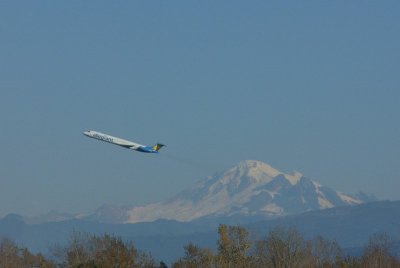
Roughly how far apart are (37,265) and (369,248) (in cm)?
4965

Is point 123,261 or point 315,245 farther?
point 315,245

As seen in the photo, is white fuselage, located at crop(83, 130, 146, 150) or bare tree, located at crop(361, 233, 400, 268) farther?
white fuselage, located at crop(83, 130, 146, 150)

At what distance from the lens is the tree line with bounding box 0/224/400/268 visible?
126 m

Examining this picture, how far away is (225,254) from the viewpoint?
5022 inches

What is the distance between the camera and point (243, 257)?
127250 mm

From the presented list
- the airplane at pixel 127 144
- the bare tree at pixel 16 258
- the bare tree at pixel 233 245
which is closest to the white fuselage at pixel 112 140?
the airplane at pixel 127 144

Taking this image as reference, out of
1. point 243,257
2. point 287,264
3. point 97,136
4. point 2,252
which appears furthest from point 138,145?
point 243,257

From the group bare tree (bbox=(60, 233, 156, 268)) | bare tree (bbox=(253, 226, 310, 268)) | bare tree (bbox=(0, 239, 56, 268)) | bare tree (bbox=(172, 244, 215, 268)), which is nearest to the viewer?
bare tree (bbox=(172, 244, 215, 268))

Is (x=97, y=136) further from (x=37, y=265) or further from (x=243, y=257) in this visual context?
(x=243, y=257)

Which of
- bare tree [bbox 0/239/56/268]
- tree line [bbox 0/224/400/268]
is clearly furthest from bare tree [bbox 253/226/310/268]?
bare tree [bbox 0/239/56/268]

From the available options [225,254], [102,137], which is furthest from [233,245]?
[102,137]

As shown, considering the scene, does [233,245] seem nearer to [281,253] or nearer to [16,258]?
[281,253]

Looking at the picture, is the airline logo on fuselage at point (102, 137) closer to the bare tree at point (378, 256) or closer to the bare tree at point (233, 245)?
the bare tree at point (378, 256)

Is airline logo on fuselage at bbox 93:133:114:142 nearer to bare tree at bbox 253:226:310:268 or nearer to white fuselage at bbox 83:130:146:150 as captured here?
white fuselage at bbox 83:130:146:150
